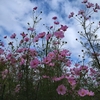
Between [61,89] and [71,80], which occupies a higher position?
[71,80]

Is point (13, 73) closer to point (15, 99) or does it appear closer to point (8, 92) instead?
point (8, 92)

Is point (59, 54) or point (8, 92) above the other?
point (59, 54)

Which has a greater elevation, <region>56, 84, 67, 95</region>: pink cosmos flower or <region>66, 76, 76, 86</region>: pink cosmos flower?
<region>66, 76, 76, 86</region>: pink cosmos flower

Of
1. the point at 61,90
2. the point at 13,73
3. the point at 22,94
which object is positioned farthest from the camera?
the point at 13,73

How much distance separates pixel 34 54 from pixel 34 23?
1265 mm

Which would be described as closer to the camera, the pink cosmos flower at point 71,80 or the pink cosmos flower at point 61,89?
the pink cosmos flower at point 61,89

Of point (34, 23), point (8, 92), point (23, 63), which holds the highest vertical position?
point (34, 23)

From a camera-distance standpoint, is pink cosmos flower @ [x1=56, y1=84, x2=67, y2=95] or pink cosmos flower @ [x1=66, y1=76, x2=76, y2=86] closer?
pink cosmos flower @ [x1=56, y1=84, x2=67, y2=95]

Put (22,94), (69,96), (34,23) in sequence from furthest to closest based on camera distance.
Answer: (34,23)
(22,94)
(69,96)

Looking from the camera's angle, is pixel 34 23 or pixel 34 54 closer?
pixel 34 54

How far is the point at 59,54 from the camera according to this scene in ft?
12.0

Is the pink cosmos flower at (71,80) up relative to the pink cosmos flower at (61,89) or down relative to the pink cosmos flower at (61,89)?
up

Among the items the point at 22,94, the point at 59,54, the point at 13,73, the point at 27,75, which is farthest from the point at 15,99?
the point at 59,54

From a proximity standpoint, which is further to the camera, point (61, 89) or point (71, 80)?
point (71, 80)
